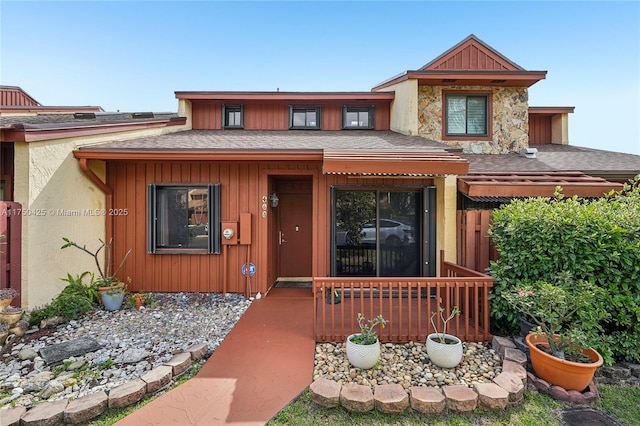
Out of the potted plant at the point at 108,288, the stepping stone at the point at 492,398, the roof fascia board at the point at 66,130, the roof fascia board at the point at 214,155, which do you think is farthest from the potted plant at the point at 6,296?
the stepping stone at the point at 492,398

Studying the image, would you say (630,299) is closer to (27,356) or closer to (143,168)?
(27,356)

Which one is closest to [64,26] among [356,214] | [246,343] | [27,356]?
[27,356]

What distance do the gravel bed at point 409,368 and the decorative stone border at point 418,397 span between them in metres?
0.27

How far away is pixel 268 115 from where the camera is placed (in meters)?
10.0

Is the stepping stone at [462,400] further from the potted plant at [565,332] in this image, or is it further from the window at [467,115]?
the window at [467,115]

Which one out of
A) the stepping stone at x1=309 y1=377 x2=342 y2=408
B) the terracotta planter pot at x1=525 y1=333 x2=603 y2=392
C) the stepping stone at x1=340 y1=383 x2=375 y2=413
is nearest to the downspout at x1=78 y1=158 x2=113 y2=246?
the stepping stone at x1=309 y1=377 x2=342 y2=408

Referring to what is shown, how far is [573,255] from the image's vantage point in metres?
4.20

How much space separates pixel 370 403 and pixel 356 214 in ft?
14.5

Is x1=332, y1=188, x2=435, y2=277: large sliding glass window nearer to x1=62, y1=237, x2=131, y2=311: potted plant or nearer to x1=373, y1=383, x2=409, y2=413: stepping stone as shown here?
x1=373, y1=383, x2=409, y2=413: stepping stone

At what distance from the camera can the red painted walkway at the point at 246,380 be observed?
10.3 ft

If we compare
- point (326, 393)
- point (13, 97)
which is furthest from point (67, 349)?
point (13, 97)

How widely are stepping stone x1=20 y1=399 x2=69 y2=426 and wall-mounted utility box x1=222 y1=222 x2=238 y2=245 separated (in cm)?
405

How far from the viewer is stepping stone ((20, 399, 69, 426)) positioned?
116 inches

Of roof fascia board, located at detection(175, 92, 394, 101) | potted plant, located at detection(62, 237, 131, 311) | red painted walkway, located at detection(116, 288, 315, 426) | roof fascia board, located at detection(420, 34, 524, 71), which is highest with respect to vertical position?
roof fascia board, located at detection(420, 34, 524, 71)
